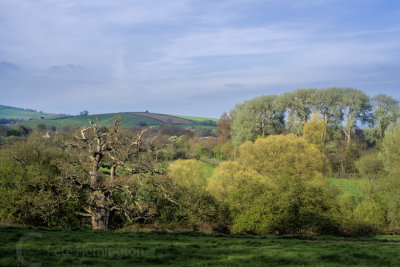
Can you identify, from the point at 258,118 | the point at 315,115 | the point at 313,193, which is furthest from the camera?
the point at 258,118

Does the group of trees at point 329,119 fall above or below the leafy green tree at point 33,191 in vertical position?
above

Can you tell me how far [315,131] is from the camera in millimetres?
84000

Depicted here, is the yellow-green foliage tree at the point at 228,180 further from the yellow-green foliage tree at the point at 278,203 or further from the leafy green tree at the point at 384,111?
the leafy green tree at the point at 384,111

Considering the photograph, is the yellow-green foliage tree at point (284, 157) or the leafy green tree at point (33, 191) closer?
the leafy green tree at point (33, 191)

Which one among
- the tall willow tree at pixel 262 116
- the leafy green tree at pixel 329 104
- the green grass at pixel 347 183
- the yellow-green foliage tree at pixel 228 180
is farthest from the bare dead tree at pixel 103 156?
the leafy green tree at pixel 329 104

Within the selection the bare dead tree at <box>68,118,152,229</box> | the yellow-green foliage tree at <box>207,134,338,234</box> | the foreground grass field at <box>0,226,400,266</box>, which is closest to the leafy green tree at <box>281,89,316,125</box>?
the yellow-green foliage tree at <box>207,134,338,234</box>

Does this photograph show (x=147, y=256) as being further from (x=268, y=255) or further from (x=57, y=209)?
(x=57, y=209)

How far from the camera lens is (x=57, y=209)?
28.7 m

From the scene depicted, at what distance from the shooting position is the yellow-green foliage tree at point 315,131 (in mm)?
82438

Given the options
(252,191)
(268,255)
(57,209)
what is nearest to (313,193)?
(252,191)

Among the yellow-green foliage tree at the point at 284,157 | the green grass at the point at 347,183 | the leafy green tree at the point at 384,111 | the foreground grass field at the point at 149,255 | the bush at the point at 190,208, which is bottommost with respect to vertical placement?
the green grass at the point at 347,183

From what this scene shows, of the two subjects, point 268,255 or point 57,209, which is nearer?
point 268,255

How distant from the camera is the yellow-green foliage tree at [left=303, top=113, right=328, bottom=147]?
270 ft

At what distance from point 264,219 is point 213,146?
94.8 m
